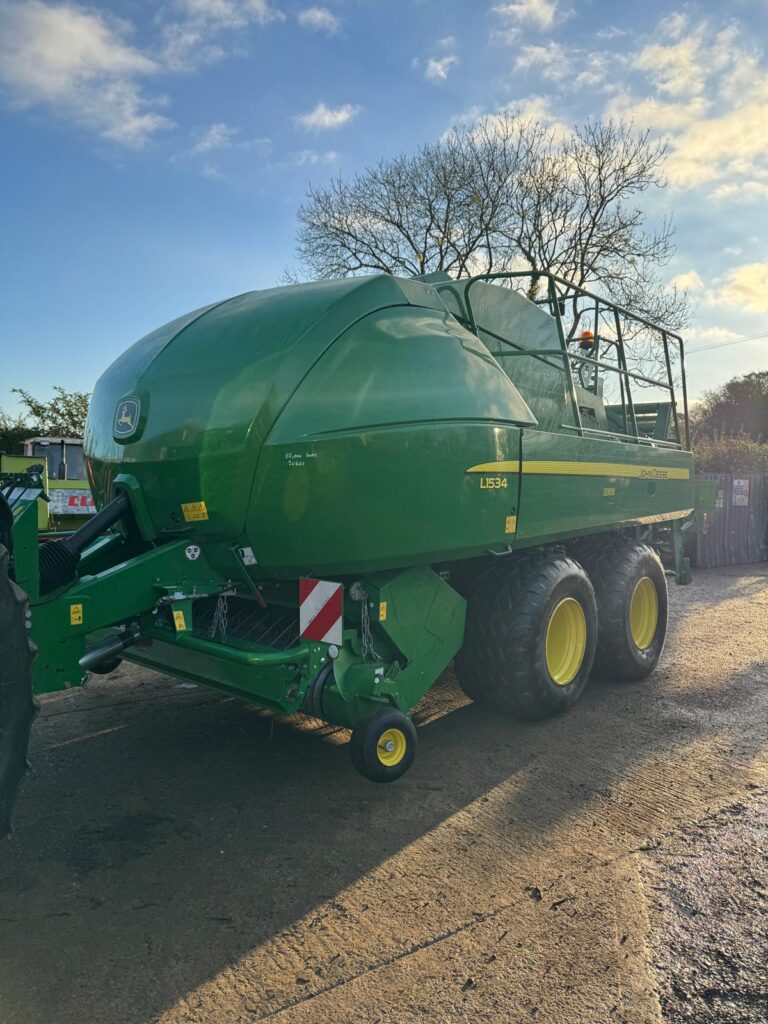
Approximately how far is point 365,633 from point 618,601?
2598 mm

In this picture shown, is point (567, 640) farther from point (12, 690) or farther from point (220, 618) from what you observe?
point (12, 690)

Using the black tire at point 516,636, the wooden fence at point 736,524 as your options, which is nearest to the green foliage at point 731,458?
the wooden fence at point 736,524

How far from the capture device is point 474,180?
20.0 m

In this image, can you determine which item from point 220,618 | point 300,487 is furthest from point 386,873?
point 300,487

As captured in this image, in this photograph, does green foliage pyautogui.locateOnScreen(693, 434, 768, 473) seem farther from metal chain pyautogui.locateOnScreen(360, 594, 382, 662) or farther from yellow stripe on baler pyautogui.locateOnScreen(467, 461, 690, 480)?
metal chain pyautogui.locateOnScreen(360, 594, 382, 662)

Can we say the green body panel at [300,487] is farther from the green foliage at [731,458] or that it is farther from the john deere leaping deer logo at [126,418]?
the green foliage at [731,458]

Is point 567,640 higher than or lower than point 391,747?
higher

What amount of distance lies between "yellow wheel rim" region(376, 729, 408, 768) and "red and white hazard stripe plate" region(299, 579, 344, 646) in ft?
1.67

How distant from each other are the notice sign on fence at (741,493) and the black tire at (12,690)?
15.0m

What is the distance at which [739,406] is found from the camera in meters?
47.4

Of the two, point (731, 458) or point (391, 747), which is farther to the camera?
point (731, 458)

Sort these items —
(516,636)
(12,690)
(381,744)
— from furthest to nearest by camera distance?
(516,636) < (381,744) < (12,690)

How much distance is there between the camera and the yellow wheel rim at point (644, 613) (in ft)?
20.2

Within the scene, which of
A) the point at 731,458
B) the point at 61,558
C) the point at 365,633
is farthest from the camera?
the point at 731,458
